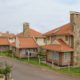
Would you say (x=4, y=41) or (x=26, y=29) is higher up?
(x=26, y=29)

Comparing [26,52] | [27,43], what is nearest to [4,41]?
[27,43]

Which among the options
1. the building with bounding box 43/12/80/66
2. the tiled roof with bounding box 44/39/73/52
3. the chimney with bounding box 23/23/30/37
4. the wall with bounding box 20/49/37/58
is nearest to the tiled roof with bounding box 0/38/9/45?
the chimney with bounding box 23/23/30/37

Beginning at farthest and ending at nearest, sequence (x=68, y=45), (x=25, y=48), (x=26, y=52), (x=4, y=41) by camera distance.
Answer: (x=4, y=41) → (x=26, y=52) → (x=25, y=48) → (x=68, y=45)

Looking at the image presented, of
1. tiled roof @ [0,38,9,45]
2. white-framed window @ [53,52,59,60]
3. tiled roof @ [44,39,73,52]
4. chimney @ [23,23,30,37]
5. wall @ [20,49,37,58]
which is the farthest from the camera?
tiled roof @ [0,38,9,45]

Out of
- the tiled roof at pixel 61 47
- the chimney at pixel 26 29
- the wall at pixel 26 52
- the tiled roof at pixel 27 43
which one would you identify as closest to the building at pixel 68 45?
the tiled roof at pixel 61 47

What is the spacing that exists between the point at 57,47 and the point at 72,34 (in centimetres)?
328

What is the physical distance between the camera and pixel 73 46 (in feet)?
151

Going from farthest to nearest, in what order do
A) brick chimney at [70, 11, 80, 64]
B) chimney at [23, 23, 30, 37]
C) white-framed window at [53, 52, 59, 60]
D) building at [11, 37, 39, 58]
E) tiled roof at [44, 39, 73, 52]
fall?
chimney at [23, 23, 30, 37], building at [11, 37, 39, 58], white-framed window at [53, 52, 59, 60], brick chimney at [70, 11, 80, 64], tiled roof at [44, 39, 73, 52]

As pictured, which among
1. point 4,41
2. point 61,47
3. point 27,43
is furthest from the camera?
point 4,41

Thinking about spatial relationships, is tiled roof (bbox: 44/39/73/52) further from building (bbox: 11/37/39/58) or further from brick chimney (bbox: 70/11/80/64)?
building (bbox: 11/37/39/58)

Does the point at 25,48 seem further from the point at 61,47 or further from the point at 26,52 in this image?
the point at 61,47

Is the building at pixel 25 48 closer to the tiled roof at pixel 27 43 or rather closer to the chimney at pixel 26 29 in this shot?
the tiled roof at pixel 27 43

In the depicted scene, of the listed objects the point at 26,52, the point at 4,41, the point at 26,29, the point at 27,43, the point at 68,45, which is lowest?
the point at 26,52

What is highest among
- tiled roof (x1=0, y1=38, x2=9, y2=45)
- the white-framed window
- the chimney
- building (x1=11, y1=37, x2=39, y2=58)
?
the chimney
